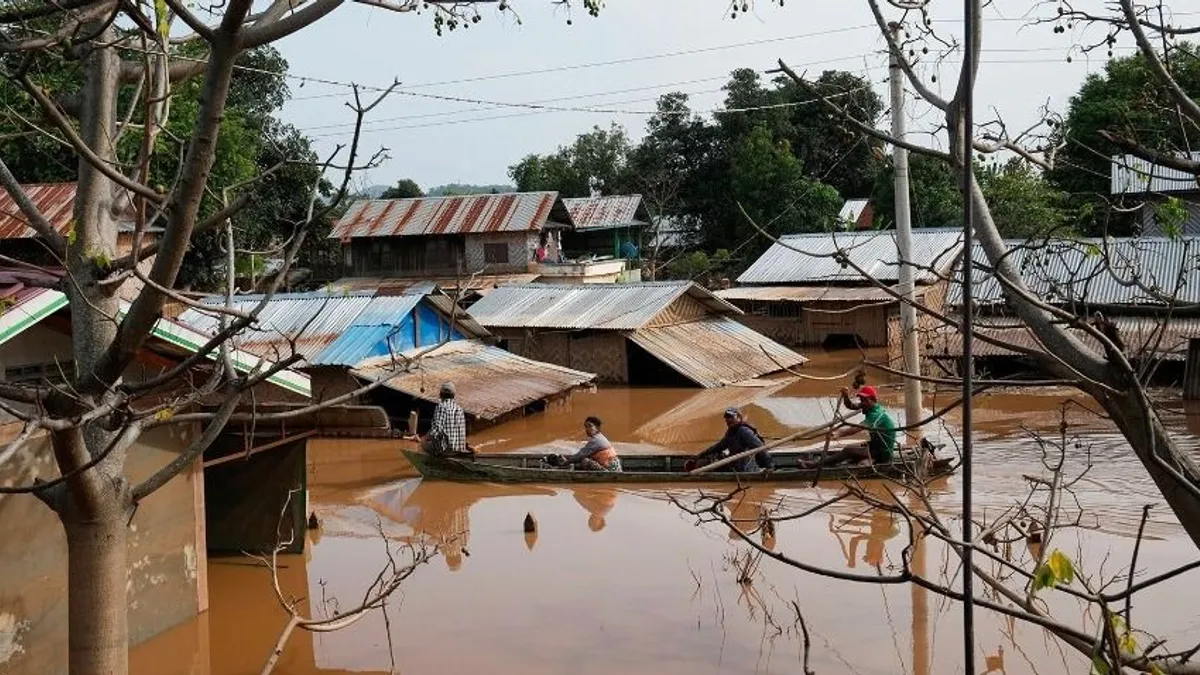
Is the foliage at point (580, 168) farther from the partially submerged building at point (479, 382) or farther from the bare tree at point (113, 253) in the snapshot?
the bare tree at point (113, 253)

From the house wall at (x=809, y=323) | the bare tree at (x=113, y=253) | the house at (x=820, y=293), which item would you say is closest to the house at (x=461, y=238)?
the house at (x=820, y=293)

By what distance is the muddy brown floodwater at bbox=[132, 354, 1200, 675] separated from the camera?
9.08 metres

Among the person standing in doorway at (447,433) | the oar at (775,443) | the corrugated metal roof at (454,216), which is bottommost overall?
the person standing in doorway at (447,433)

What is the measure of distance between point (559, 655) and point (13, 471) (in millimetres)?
4237

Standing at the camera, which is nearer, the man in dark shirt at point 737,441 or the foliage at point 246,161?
the man in dark shirt at point 737,441

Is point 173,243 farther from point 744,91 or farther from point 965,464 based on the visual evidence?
point 744,91

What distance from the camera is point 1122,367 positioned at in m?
3.26

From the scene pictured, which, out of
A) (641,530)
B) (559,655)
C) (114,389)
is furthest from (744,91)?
(114,389)

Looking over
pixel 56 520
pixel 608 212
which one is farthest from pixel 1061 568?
pixel 608 212

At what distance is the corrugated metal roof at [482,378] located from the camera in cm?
1878

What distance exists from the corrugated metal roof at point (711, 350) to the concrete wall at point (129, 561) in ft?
45.9

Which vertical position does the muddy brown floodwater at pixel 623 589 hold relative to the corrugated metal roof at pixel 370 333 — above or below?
below

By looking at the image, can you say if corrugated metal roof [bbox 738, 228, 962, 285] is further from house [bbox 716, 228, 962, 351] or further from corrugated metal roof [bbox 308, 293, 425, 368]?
corrugated metal roof [bbox 308, 293, 425, 368]

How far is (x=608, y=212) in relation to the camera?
4041cm
